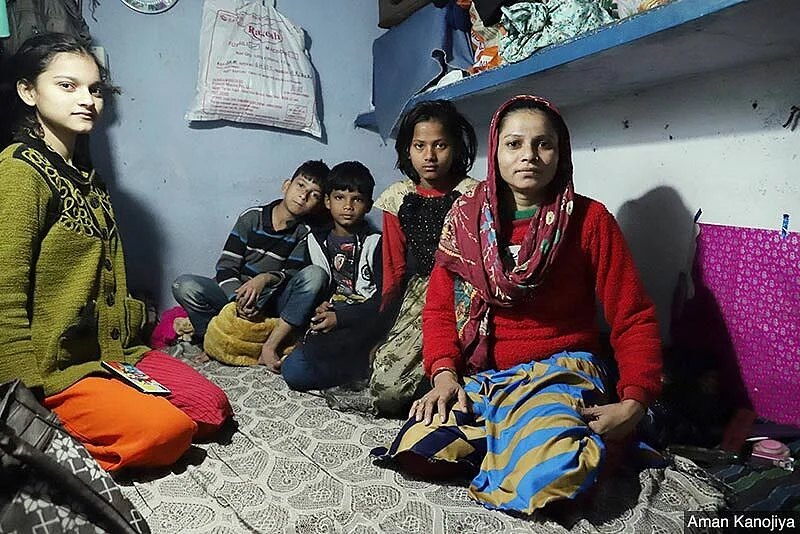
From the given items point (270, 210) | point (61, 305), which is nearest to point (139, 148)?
point (270, 210)

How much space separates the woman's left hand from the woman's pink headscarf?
23 cm

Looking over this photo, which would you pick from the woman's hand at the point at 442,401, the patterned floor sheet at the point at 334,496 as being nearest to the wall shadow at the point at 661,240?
the patterned floor sheet at the point at 334,496

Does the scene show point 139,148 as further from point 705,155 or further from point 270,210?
point 705,155

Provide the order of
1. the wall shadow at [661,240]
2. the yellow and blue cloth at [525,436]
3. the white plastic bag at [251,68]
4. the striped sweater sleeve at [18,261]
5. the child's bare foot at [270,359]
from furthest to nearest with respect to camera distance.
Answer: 1. the white plastic bag at [251,68]
2. the child's bare foot at [270,359]
3. the wall shadow at [661,240]
4. the striped sweater sleeve at [18,261]
5. the yellow and blue cloth at [525,436]

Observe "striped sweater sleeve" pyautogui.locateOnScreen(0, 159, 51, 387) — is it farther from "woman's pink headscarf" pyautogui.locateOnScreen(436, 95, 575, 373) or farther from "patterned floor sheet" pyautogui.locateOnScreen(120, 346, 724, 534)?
"woman's pink headscarf" pyautogui.locateOnScreen(436, 95, 575, 373)

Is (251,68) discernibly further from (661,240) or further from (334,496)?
(334,496)

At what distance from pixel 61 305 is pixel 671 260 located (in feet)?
4.38

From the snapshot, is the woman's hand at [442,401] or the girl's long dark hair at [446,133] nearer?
the woman's hand at [442,401]

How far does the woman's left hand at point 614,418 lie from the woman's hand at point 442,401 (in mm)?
206

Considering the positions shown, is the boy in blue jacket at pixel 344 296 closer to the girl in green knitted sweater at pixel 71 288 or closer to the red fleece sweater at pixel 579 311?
the girl in green knitted sweater at pixel 71 288

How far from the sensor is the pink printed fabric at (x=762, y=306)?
1.26m

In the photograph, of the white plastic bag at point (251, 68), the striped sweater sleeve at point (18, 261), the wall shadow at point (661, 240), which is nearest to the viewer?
the striped sweater sleeve at point (18, 261)

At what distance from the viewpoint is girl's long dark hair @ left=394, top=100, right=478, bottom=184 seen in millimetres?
1560

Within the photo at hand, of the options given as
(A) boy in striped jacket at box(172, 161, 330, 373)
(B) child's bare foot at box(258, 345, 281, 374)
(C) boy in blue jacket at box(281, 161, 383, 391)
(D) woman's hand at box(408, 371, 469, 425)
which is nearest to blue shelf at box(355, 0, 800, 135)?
(C) boy in blue jacket at box(281, 161, 383, 391)
